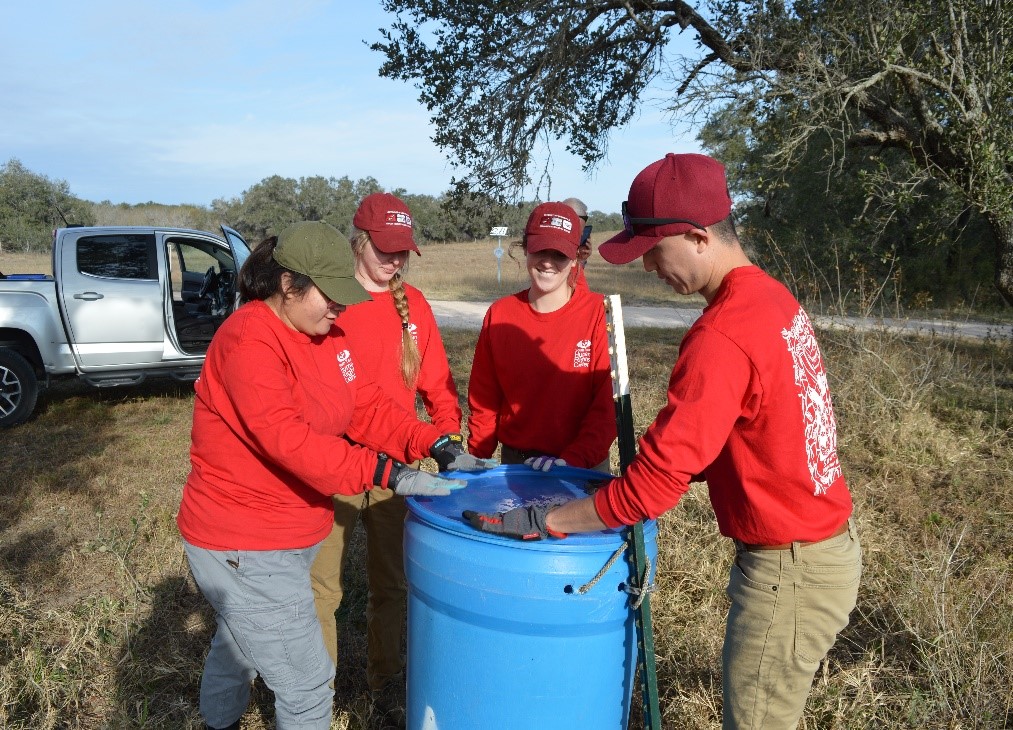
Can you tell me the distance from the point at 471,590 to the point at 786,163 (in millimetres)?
5743

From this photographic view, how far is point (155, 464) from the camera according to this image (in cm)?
596

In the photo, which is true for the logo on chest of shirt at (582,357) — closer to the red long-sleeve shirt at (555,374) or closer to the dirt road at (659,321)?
the red long-sleeve shirt at (555,374)

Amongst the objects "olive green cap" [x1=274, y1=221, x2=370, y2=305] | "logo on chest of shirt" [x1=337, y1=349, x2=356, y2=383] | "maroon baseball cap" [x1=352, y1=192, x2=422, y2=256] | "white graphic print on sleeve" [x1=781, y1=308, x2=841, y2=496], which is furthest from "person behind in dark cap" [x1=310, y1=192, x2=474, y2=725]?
"white graphic print on sleeve" [x1=781, y1=308, x2=841, y2=496]

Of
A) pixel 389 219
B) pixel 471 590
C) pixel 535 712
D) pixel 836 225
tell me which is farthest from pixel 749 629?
pixel 836 225

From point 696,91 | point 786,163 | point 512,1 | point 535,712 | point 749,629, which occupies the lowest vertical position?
point 535,712

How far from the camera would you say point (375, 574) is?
3082mm

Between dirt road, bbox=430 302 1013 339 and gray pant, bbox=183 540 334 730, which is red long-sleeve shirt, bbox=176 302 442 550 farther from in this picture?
dirt road, bbox=430 302 1013 339

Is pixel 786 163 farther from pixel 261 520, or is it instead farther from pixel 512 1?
pixel 261 520

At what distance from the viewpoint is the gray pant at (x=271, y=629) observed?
2.14 meters

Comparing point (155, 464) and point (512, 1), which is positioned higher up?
point (512, 1)

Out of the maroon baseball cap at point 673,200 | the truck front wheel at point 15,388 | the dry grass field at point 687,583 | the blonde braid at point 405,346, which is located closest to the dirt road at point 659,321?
the dry grass field at point 687,583

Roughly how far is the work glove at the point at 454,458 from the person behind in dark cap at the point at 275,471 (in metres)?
0.21

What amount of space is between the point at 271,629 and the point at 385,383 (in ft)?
3.48

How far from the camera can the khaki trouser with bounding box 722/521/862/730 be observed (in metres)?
1.89
